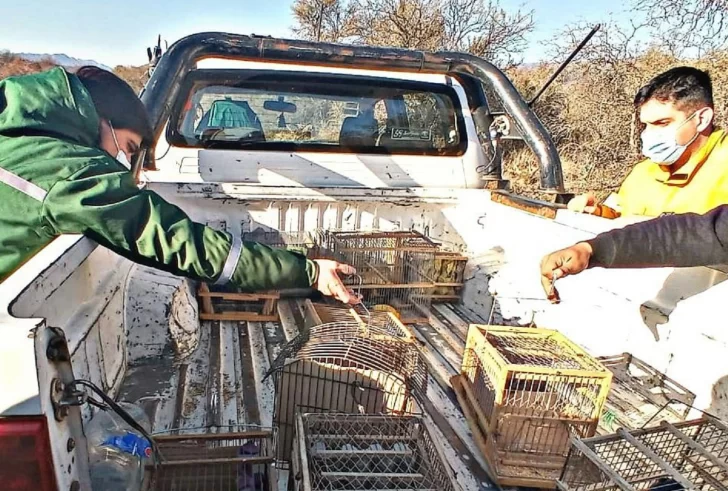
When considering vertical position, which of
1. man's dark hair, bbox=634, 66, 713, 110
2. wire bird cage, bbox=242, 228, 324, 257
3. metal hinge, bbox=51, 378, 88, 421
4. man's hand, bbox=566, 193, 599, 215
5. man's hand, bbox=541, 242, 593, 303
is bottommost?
wire bird cage, bbox=242, 228, 324, 257

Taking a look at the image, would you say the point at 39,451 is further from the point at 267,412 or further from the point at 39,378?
Result: the point at 267,412

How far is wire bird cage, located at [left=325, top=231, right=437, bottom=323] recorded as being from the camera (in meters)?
3.40

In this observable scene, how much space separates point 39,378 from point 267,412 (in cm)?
136

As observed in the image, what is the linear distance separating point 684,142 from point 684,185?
0.66ft

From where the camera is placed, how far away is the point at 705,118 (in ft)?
7.65

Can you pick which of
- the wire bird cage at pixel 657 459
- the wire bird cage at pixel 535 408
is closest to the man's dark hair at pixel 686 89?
the wire bird cage at pixel 535 408

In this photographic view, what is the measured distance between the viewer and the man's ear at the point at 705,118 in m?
2.32

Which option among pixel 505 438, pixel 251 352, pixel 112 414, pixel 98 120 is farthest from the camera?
pixel 251 352

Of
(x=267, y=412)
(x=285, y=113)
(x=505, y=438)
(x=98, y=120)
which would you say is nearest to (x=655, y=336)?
(x=505, y=438)

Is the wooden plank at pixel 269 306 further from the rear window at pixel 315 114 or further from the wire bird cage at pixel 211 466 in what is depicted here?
the wire bird cage at pixel 211 466

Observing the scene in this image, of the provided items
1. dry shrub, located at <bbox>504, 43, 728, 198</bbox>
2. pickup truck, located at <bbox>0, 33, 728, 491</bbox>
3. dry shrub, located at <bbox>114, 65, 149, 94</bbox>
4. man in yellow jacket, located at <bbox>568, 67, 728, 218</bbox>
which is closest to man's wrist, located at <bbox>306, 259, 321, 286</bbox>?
pickup truck, located at <bbox>0, 33, 728, 491</bbox>

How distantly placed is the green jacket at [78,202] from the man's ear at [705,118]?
2.01m

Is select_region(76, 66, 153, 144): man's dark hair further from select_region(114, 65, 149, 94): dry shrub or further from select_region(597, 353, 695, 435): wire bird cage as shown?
select_region(114, 65, 149, 94): dry shrub

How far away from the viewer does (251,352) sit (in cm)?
274
